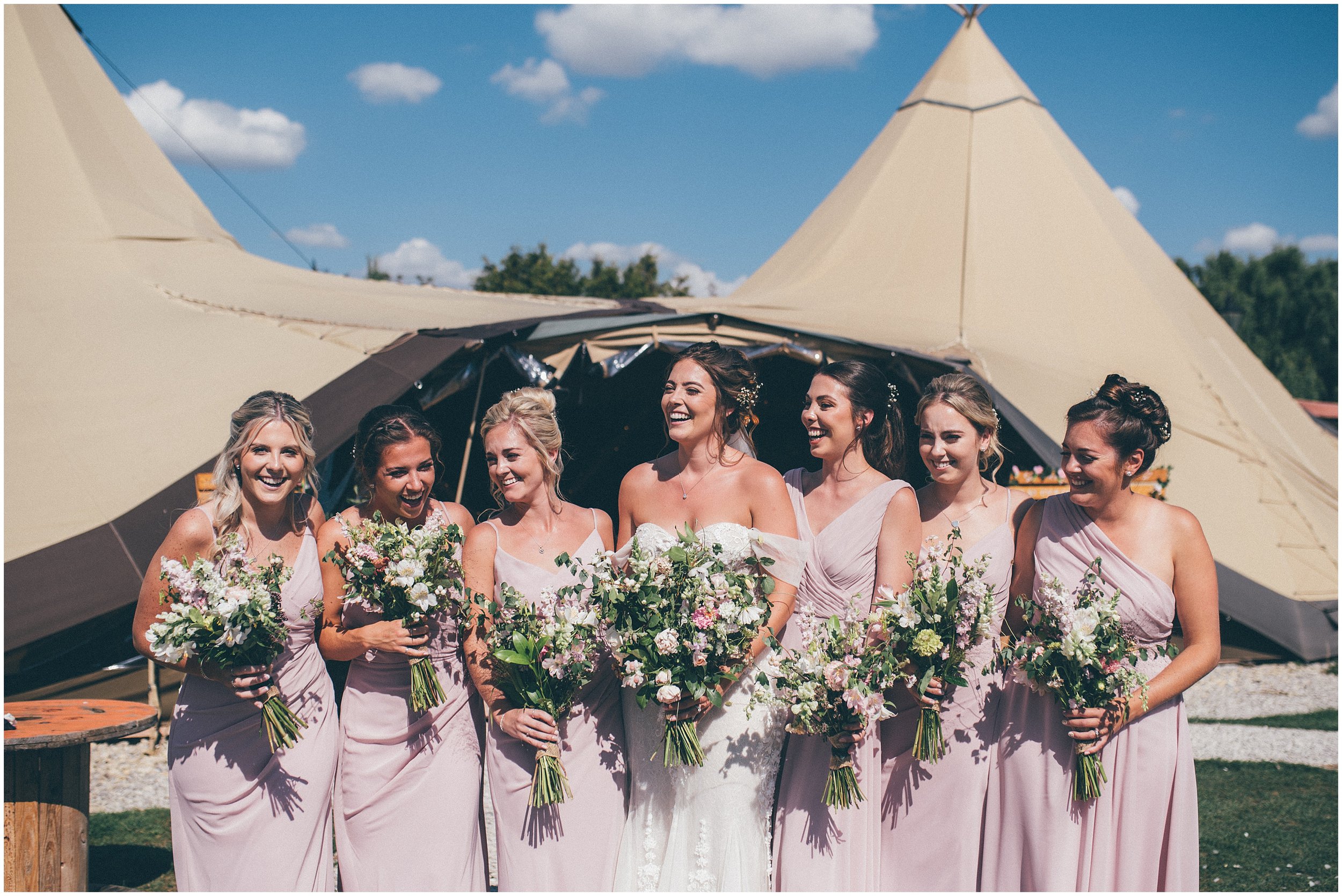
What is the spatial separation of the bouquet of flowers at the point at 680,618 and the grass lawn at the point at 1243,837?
3262 millimetres

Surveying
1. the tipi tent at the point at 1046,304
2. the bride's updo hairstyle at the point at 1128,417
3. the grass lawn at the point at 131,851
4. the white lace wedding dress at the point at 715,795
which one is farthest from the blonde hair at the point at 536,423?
the tipi tent at the point at 1046,304

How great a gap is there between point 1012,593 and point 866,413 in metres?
0.87

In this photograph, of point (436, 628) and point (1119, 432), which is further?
point (436, 628)

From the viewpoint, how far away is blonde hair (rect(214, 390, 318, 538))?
11.5 ft

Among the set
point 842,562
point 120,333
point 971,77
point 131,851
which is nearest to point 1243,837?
point 842,562

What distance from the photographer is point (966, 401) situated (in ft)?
11.8

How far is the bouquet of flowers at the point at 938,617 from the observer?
3.14m

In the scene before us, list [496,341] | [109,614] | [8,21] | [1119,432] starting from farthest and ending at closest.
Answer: [8,21]
[496,341]
[109,614]
[1119,432]

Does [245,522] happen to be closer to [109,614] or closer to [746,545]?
[746,545]

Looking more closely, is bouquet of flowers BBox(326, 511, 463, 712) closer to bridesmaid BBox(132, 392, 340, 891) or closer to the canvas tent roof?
bridesmaid BBox(132, 392, 340, 891)

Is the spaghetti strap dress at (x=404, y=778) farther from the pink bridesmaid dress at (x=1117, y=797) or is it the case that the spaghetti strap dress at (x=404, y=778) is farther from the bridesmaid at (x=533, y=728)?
the pink bridesmaid dress at (x=1117, y=797)

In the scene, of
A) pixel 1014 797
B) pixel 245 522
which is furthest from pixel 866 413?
pixel 245 522

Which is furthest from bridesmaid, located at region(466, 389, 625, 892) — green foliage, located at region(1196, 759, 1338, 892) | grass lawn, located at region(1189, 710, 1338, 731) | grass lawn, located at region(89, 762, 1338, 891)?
grass lawn, located at region(1189, 710, 1338, 731)

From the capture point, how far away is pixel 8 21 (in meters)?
10.7
